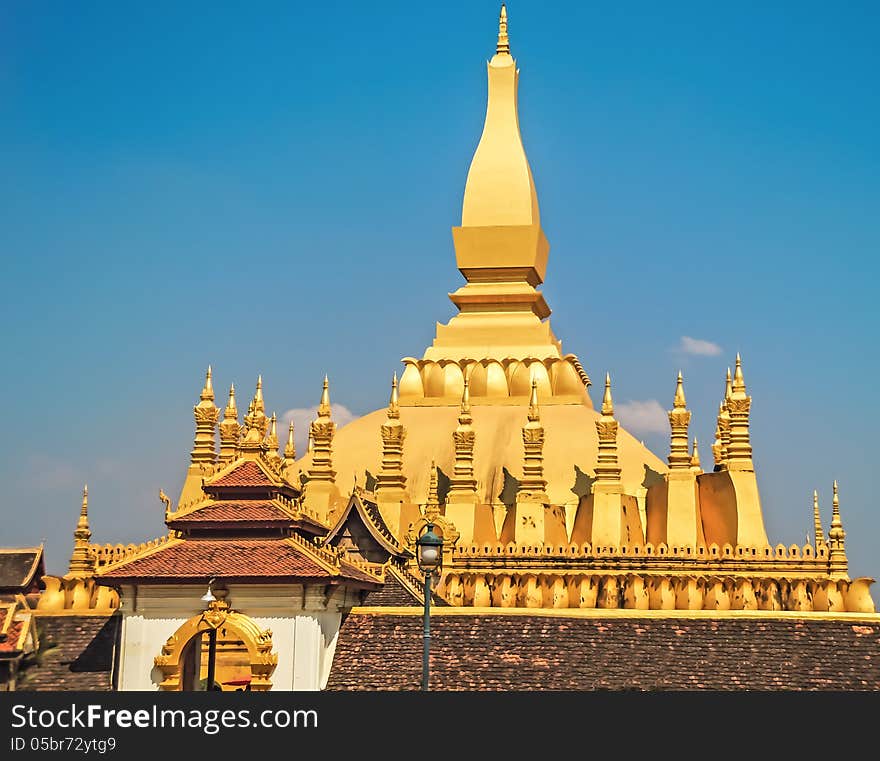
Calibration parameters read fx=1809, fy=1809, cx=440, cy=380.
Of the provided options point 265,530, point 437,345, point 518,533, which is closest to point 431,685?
point 265,530

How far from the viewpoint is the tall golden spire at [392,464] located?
40438mm

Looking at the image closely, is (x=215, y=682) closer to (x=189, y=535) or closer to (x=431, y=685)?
(x=189, y=535)

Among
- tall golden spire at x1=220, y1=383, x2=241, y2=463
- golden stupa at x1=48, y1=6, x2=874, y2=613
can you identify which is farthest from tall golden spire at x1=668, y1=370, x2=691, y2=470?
tall golden spire at x1=220, y1=383, x2=241, y2=463

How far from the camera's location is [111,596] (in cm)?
3216

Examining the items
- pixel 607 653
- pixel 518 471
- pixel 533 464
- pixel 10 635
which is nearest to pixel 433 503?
pixel 533 464

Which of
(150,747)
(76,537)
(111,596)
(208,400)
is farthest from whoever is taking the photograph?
(208,400)

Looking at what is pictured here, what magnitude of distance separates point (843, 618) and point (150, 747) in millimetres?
11986

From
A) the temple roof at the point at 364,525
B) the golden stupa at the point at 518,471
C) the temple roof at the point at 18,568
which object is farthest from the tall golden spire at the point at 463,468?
the temple roof at the point at 18,568

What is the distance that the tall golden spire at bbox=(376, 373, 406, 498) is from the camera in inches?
1592

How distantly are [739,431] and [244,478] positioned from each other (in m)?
13.6

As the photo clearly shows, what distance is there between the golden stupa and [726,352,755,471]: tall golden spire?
0.13 feet

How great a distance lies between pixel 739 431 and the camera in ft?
128

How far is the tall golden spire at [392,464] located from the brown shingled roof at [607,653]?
A: 11.1 meters

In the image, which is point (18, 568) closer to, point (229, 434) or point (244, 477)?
Result: point (229, 434)
